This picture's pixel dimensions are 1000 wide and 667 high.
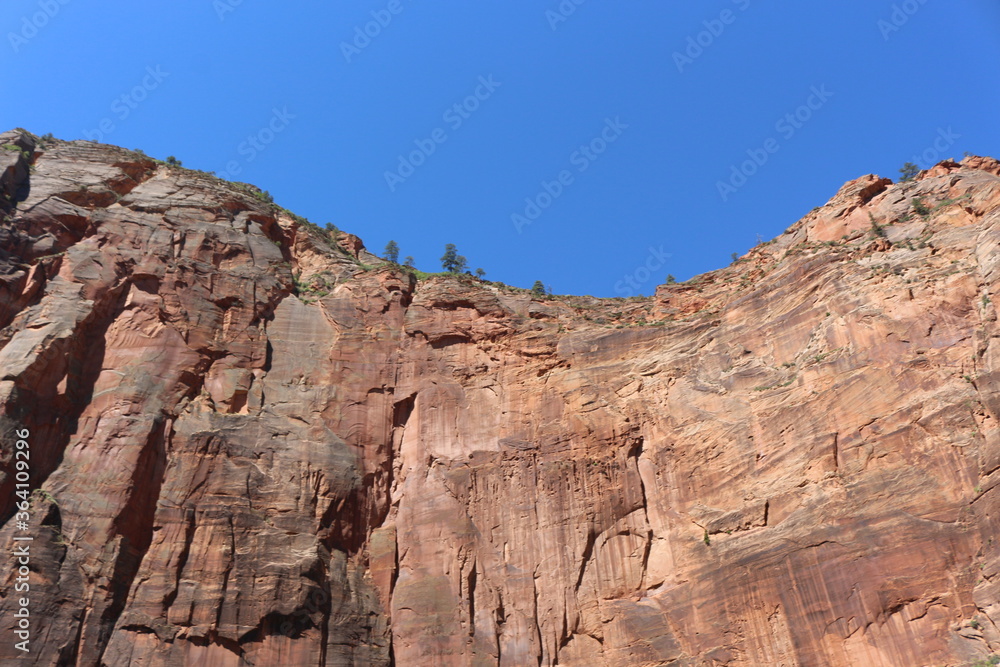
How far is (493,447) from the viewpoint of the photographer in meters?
33.0

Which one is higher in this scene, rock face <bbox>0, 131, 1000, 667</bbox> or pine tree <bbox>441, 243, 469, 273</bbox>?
pine tree <bbox>441, 243, 469, 273</bbox>

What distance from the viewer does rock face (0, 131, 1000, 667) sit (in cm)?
2498

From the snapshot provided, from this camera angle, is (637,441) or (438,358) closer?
(637,441)

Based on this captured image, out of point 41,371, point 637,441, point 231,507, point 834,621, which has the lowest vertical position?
point 834,621

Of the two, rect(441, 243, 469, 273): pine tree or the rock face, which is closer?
the rock face

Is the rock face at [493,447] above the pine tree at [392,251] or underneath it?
underneath

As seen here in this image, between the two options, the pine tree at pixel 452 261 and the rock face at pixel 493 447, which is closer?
the rock face at pixel 493 447

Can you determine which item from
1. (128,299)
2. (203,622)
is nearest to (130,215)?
(128,299)

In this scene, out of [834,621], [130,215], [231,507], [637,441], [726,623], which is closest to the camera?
[834,621]

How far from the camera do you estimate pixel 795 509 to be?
26.8 metres

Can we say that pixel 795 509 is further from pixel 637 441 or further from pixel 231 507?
pixel 231 507

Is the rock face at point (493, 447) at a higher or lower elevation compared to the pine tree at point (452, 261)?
lower

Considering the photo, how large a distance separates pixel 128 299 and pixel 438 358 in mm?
13002

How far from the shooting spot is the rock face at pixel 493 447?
24984 mm
